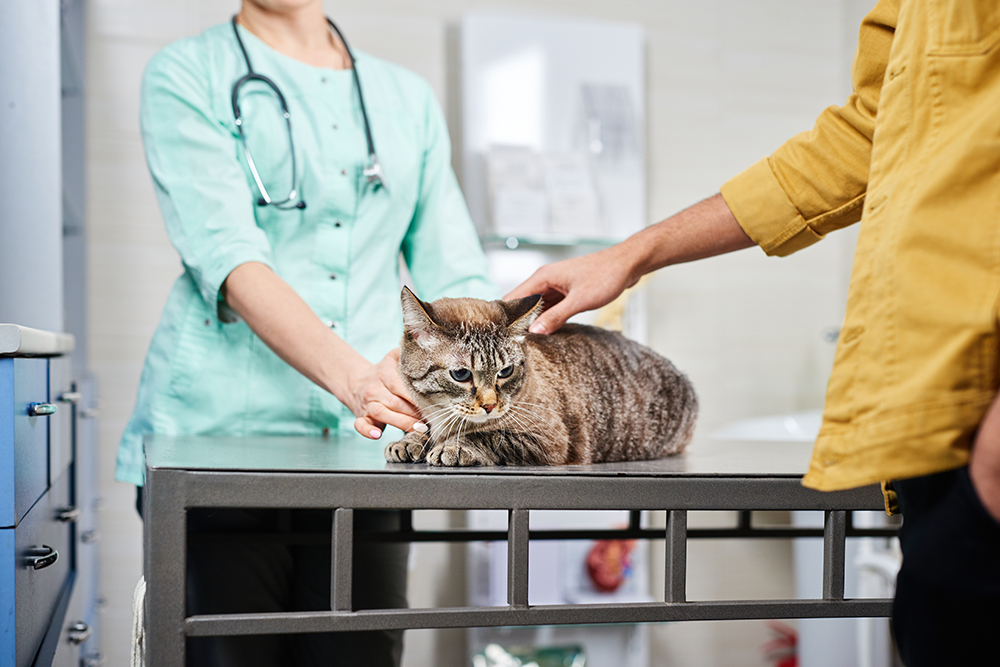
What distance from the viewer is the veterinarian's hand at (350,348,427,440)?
0.94m

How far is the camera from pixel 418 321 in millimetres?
953

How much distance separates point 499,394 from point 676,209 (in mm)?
1810

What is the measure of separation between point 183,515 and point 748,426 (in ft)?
6.38

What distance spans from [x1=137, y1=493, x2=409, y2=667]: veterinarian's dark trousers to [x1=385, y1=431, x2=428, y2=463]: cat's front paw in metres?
0.26

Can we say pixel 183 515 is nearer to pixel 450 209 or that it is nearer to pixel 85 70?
pixel 450 209

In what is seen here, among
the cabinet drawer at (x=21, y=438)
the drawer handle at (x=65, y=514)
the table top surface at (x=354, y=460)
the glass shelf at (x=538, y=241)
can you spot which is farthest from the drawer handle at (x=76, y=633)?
the glass shelf at (x=538, y=241)

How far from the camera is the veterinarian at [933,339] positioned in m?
0.49

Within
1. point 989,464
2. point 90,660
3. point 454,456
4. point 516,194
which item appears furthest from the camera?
point 516,194

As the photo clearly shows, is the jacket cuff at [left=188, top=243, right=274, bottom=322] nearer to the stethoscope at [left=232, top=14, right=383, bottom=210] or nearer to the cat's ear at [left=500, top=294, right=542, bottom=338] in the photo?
the stethoscope at [left=232, top=14, right=383, bottom=210]

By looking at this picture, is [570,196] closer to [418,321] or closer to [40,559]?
[418,321]

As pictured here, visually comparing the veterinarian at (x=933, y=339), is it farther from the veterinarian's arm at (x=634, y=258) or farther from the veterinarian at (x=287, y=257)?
the veterinarian at (x=287, y=257)

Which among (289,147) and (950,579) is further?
(289,147)

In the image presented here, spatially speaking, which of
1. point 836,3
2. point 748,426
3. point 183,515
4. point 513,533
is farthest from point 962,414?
point 836,3

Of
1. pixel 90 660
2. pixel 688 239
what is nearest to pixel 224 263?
pixel 688 239
